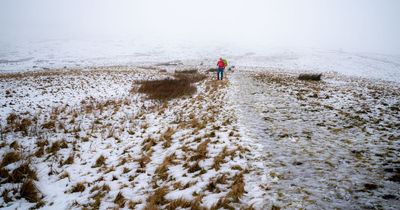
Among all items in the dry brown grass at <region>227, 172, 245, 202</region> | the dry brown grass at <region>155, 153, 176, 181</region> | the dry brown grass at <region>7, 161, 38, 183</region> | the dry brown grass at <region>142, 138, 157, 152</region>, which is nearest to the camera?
the dry brown grass at <region>227, 172, 245, 202</region>

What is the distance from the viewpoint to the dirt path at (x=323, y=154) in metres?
4.19

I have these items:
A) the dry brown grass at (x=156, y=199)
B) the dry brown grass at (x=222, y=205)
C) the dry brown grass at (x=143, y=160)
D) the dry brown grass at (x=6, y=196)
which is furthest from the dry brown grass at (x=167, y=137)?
the dry brown grass at (x=6, y=196)

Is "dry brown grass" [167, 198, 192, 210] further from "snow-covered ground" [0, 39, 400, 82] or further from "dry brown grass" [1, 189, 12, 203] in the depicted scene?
"snow-covered ground" [0, 39, 400, 82]

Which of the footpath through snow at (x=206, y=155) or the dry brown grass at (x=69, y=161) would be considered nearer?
the footpath through snow at (x=206, y=155)

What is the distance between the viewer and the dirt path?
165 inches

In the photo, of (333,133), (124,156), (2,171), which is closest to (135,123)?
(124,156)

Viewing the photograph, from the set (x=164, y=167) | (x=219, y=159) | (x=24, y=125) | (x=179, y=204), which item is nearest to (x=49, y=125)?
(x=24, y=125)

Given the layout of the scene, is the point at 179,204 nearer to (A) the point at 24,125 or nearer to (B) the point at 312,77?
(A) the point at 24,125

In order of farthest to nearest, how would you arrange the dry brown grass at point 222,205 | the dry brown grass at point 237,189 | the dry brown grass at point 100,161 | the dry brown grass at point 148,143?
the dry brown grass at point 148,143 < the dry brown grass at point 100,161 < the dry brown grass at point 237,189 < the dry brown grass at point 222,205

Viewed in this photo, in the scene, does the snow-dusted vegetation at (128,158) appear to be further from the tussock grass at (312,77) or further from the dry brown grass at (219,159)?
the tussock grass at (312,77)

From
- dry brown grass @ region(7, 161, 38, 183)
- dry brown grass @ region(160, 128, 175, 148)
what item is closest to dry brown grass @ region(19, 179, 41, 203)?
dry brown grass @ region(7, 161, 38, 183)

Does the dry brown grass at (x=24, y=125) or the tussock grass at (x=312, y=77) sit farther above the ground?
the tussock grass at (x=312, y=77)

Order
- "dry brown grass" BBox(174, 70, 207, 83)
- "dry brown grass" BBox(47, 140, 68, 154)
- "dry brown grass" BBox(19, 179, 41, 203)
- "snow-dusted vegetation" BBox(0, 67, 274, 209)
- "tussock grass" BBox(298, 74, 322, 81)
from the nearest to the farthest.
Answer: "snow-dusted vegetation" BBox(0, 67, 274, 209) < "dry brown grass" BBox(19, 179, 41, 203) < "dry brown grass" BBox(47, 140, 68, 154) < "tussock grass" BBox(298, 74, 322, 81) < "dry brown grass" BBox(174, 70, 207, 83)

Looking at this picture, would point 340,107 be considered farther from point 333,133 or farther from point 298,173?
point 298,173
